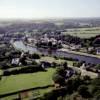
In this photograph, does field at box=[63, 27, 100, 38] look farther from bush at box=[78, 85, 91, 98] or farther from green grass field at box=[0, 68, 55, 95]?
bush at box=[78, 85, 91, 98]

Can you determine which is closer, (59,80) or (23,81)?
(59,80)

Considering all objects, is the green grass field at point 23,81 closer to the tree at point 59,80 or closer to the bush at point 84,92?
the tree at point 59,80

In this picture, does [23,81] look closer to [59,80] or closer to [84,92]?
[59,80]

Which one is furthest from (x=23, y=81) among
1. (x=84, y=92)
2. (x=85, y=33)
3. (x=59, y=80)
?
(x=85, y=33)

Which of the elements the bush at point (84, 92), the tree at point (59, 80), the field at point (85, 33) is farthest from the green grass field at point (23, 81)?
the field at point (85, 33)

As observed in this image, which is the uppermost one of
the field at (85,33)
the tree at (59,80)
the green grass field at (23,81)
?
the tree at (59,80)

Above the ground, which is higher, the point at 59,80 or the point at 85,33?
the point at 59,80

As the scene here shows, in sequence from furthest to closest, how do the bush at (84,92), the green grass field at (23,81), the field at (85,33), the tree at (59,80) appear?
1. the field at (85,33)
2. the tree at (59,80)
3. the green grass field at (23,81)
4. the bush at (84,92)

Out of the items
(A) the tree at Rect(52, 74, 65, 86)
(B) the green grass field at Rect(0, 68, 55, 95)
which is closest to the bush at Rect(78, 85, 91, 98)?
(A) the tree at Rect(52, 74, 65, 86)
